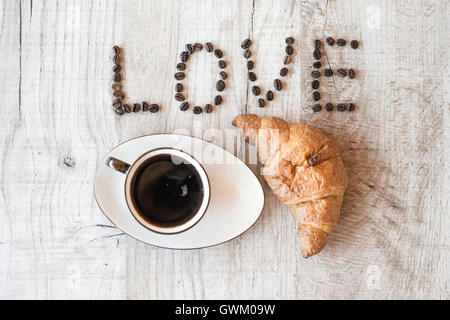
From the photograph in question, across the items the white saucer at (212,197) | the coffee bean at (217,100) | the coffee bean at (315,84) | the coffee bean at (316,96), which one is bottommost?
the white saucer at (212,197)

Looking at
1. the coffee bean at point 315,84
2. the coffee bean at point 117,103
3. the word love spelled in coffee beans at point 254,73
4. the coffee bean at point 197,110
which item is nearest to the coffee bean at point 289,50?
the word love spelled in coffee beans at point 254,73

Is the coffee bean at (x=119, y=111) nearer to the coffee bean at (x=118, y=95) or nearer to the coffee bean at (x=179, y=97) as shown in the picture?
the coffee bean at (x=118, y=95)

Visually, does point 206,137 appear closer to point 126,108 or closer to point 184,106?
point 184,106

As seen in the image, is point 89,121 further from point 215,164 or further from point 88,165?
point 215,164

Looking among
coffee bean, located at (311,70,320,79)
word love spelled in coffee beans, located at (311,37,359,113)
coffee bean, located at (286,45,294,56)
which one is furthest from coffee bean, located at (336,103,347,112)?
coffee bean, located at (286,45,294,56)

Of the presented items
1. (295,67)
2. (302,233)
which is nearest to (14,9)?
(295,67)

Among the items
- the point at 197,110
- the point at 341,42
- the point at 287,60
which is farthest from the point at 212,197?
the point at 341,42
